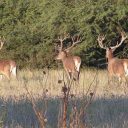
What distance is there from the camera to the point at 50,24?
82.8 ft

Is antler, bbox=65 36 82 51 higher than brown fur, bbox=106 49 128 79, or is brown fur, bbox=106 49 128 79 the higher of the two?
antler, bbox=65 36 82 51

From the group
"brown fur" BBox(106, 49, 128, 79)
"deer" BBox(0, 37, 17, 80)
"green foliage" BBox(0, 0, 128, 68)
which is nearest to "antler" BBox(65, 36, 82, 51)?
"green foliage" BBox(0, 0, 128, 68)

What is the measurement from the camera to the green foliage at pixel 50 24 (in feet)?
80.3

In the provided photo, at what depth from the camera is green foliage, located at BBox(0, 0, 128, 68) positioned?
80.3 ft

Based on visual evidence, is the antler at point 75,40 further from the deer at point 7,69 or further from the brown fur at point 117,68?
the brown fur at point 117,68

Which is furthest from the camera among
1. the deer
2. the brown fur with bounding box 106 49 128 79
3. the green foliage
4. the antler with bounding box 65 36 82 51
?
the antler with bounding box 65 36 82 51

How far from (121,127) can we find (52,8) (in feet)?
57.5

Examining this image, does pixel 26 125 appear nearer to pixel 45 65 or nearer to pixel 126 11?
pixel 126 11

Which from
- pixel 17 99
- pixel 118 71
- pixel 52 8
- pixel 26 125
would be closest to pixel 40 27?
pixel 52 8

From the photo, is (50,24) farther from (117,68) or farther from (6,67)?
(117,68)

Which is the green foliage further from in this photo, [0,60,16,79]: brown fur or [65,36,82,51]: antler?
[0,60,16,79]: brown fur

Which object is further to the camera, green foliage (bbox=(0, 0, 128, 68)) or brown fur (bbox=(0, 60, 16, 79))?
green foliage (bbox=(0, 0, 128, 68))

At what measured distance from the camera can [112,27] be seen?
990 inches

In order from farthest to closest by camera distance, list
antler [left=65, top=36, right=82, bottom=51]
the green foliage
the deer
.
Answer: antler [left=65, top=36, right=82, bottom=51]
the green foliage
the deer
